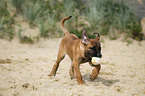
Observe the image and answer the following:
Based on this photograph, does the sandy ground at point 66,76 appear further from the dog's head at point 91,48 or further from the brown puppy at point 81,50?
the dog's head at point 91,48

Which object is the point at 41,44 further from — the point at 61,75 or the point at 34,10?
the point at 61,75

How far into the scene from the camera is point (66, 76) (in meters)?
5.48

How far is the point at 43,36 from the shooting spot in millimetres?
10656

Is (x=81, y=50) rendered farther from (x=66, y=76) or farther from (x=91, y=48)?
(x=66, y=76)

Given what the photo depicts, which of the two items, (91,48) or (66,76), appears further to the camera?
(66,76)

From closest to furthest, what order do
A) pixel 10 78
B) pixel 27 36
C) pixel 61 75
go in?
pixel 10 78 < pixel 61 75 < pixel 27 36

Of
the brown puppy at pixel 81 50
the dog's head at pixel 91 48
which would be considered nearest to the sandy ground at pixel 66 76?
the brown puppy at pixel 81 50

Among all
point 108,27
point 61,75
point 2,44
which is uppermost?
point 108,27

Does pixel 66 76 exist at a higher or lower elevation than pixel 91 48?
lower

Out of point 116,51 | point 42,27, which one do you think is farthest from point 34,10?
point 116,51

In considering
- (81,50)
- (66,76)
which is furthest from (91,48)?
(66,76)

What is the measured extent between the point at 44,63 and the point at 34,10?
567 centimetres

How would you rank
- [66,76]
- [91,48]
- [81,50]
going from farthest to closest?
[66,76]
[81,50]
[91,48]

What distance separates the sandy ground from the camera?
13.4 ft
